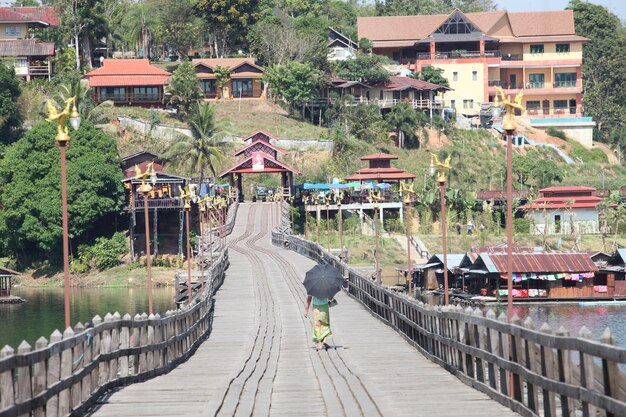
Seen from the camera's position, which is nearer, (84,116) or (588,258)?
(588,258)

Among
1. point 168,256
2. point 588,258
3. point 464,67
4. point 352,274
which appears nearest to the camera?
point 352,274

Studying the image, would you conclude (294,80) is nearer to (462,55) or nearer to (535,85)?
(462,55)

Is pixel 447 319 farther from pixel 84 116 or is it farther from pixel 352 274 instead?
pixel 84 116

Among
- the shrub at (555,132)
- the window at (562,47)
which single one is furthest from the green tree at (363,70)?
the window at (562,47)

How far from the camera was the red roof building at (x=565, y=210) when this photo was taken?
106250 mm

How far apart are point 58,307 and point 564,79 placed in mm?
84862

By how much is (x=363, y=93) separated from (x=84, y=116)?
37974 mm

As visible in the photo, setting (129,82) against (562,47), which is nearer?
(129,82)

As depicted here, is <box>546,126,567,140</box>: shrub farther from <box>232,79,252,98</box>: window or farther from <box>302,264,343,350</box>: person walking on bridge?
<box>302,264,343,350</box>: person walking on bridge

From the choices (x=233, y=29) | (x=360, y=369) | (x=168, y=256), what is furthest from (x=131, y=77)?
(x=360, y=369)

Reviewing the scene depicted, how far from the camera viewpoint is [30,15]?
12888 centimetres

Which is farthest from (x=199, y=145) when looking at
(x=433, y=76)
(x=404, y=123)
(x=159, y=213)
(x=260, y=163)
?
(x=433, y=76)

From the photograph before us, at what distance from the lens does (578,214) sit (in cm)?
10831

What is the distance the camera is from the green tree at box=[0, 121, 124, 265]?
83875mm
